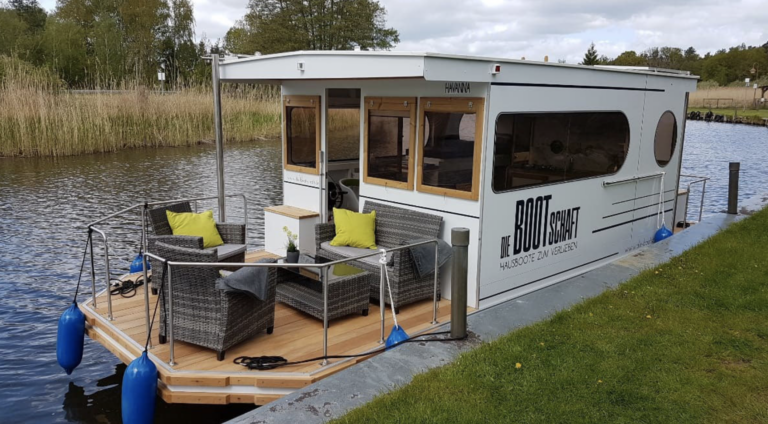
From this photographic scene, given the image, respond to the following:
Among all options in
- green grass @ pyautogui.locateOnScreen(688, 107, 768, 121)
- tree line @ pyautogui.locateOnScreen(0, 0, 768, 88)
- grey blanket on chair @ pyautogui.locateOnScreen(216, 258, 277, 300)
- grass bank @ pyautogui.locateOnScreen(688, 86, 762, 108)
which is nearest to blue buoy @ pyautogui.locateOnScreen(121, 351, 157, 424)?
grey blanket on chair @ pyautogui.locateOnScreen(216, 258, 277, 300)

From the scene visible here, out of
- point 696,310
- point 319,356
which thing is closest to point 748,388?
point 696,310

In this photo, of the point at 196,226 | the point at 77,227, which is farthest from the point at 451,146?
the point at 77,227

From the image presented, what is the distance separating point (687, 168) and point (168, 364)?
20506mm

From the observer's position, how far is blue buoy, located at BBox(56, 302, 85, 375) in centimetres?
525

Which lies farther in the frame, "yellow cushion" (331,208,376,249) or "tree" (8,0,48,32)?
"tree" (8,0,48,32)

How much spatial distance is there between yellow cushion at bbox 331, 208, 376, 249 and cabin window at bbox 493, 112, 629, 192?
4.77 feet

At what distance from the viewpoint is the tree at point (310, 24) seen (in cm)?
3819

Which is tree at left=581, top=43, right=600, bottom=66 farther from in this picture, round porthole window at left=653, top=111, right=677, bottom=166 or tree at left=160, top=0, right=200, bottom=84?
round porthole window at left=653, top=111, right=677, bottom=166

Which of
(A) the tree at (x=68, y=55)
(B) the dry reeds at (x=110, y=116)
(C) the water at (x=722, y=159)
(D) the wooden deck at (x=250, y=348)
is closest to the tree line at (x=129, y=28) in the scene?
(A) the tree at (x=68, y=55)

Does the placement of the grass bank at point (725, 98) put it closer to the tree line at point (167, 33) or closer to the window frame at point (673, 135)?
the tree line at point (167, 33)

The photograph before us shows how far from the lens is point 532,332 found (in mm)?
5008

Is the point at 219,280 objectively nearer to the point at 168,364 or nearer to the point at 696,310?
the point at 168,364

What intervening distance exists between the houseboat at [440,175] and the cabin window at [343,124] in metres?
0.02

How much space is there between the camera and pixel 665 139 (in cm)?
857
